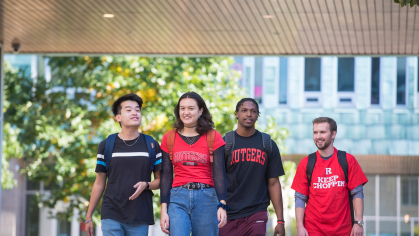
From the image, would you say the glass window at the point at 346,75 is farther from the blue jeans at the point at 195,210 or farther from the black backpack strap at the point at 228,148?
the blue jeans at the point at 195,210

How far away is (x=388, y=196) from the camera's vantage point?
24.0m

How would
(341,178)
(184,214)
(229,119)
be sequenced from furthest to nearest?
1. (229,119)
2. (341,178)
3. (184,214)

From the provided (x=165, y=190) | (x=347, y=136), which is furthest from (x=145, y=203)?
(x=347, y=136)

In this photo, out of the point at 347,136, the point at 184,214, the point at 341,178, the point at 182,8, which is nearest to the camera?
the point at 184,214

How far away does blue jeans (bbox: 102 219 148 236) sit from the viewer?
19.7 ft

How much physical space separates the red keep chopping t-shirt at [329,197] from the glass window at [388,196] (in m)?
18.2

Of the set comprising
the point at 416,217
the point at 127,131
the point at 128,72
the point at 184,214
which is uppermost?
the point at 128,72

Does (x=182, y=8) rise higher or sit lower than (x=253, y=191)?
higher

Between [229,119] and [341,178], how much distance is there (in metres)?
8.82

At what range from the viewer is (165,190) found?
5.82 m

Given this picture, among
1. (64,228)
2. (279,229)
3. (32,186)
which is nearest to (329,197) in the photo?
(279,229)

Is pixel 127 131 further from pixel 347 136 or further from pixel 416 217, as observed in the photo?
pixel 416 217

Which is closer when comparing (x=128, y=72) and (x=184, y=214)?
(x=184, y=214)

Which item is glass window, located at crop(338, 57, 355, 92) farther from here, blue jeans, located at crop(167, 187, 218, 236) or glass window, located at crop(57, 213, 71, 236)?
blue jeans, located at crop(167, 187, 218, 236)
